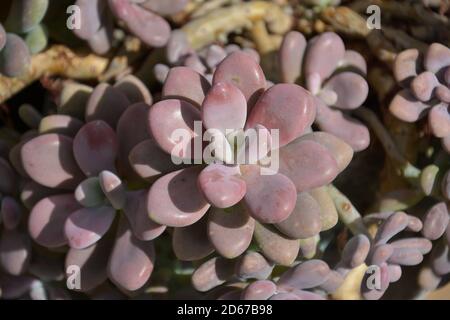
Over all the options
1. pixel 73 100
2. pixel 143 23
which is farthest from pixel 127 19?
pixel 73 100

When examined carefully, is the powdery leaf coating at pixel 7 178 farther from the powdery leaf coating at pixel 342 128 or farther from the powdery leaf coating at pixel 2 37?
the powdery leaf coating at pixel 342 128

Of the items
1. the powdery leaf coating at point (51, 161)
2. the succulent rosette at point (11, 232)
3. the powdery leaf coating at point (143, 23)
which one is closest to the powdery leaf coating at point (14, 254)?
the succulent rosette at point (11, 232)

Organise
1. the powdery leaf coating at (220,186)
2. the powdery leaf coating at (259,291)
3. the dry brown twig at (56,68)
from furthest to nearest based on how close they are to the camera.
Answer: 1. the dry brown twig at (56,68)
2. the powdery leaf coating at (259,291)
3. the powdery leaf coating at (220,186)

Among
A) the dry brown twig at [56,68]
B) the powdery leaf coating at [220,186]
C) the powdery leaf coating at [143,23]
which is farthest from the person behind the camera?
the dry brown twig at [56,68]

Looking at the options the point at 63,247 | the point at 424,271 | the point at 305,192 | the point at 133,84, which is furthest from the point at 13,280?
the point at 424,271

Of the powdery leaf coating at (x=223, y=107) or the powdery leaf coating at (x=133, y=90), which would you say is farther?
the powdery leaf coating at (x=133, y=90)

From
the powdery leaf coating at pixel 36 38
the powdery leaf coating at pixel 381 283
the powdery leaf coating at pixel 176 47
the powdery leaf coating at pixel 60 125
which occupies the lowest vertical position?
the powdery leaf coating at pixel 381 283
